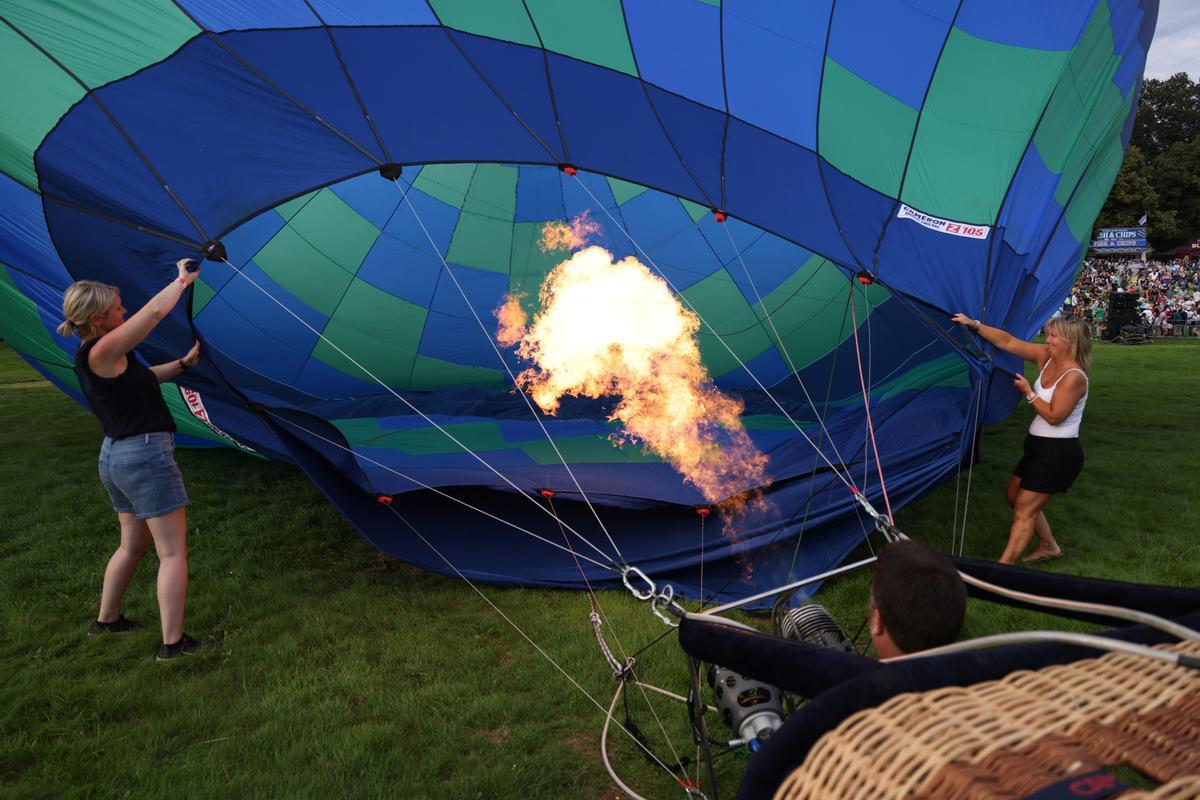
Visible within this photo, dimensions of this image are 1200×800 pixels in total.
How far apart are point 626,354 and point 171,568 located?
3313mm

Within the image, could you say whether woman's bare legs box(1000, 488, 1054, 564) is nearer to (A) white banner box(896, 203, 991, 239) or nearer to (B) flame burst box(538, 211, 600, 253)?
(A) white banner box(896, 203, 991, 239)

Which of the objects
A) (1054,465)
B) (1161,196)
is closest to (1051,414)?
(1054,465)

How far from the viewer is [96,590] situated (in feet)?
11.6

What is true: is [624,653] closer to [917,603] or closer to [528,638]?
[528,638]

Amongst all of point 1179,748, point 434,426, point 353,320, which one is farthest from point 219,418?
point 1179,748

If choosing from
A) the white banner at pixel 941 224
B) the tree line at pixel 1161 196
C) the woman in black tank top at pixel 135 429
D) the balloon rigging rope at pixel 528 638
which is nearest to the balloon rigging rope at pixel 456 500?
the balloon rigging rope at pixel 528 638

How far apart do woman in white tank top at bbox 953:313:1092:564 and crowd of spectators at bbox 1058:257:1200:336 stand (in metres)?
14.6

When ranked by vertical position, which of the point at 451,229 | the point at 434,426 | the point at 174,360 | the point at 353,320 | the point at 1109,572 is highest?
the point at 451,229

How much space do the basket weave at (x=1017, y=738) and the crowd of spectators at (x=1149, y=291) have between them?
17745mm

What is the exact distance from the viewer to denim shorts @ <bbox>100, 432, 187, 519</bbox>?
2.80 m

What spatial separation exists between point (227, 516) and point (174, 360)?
157 centimetres

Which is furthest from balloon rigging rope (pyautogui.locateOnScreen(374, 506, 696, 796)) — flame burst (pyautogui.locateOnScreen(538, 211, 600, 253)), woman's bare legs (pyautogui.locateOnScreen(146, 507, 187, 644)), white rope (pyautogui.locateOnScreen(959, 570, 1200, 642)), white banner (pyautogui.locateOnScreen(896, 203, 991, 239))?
flame burst (pyautogui.locateOnScreen(538, 211, 600, 253))

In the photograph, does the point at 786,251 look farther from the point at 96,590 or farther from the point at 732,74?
the point at 96,590

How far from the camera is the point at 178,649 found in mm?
2928
